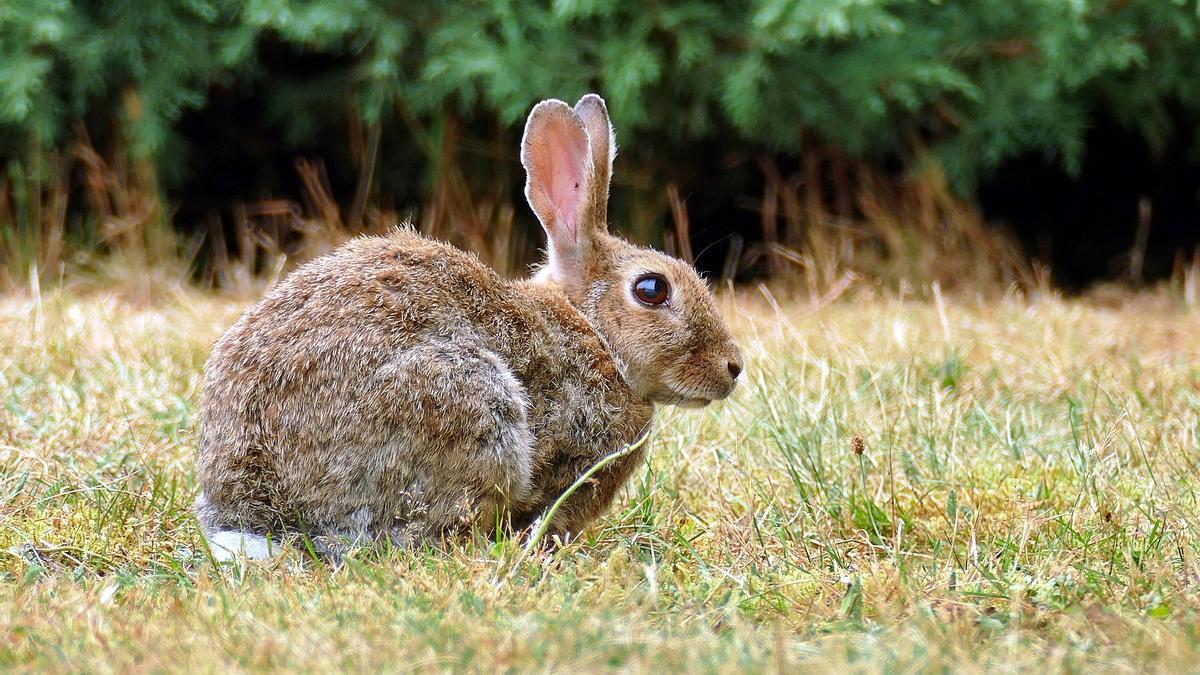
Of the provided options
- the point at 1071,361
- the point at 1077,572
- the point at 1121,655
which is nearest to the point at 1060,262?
the point at 1071,361

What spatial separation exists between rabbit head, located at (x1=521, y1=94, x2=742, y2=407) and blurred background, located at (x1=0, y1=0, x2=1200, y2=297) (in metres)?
2.41

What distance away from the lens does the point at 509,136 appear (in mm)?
8602

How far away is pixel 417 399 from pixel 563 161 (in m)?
1.04

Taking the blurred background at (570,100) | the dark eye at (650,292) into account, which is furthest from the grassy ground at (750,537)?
the blurred background at (570,100)

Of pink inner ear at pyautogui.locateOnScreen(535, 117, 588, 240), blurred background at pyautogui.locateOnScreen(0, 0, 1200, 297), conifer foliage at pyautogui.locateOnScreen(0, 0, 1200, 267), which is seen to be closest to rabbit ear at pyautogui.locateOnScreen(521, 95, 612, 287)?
pink inner ear at pyautogui.locateOnScreen(535, 117, 588, 240)

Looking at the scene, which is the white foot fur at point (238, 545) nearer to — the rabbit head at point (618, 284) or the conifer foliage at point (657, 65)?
the rabbit head at point (618, 284)

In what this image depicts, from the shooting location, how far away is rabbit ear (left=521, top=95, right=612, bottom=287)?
13.4ft

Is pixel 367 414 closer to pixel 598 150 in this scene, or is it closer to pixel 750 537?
pixel 750 537

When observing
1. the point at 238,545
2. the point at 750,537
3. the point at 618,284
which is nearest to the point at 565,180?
the point at 618,284

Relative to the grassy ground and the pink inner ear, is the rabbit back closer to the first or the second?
the grassy ground

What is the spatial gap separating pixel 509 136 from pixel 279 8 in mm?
2034

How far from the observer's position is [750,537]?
3.68 meters

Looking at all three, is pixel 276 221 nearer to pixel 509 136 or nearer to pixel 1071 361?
pixel 509 136

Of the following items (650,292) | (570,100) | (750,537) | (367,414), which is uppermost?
(570,100)
